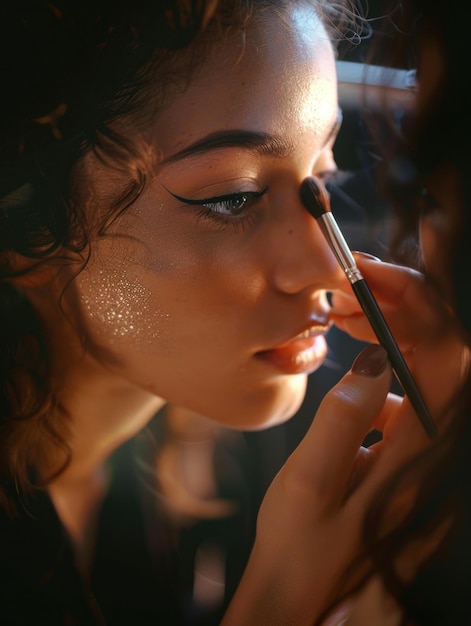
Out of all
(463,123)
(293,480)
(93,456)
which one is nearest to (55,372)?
(93,456)

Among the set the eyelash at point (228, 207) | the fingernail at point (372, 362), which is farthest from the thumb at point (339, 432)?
the eyelash at point (228, 207)

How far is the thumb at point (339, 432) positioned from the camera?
37 cm

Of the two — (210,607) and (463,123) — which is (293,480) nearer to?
(210,607)

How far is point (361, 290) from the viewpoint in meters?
0.38

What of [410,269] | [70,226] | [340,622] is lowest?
[340,622]

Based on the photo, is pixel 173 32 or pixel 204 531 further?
pixel 204 531

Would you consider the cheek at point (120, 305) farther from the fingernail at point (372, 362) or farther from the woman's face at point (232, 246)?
the fingernail at point (372, 362)

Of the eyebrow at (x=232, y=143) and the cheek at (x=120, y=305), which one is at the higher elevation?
the eyebrow at (x=232, y=143)

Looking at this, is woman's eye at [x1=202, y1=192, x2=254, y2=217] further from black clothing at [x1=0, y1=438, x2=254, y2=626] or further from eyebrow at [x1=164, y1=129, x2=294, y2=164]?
black clothing at [x1=0, y1=438, x2=254, y2=626]

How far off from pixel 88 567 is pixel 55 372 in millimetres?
132

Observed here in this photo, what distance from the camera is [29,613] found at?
0.40m

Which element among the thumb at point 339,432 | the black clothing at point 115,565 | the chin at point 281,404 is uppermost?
the thumb at point 339,432

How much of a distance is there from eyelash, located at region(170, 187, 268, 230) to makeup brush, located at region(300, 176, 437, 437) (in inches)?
1.2

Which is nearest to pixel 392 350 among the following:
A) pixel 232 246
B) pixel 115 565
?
pixel 232 246
